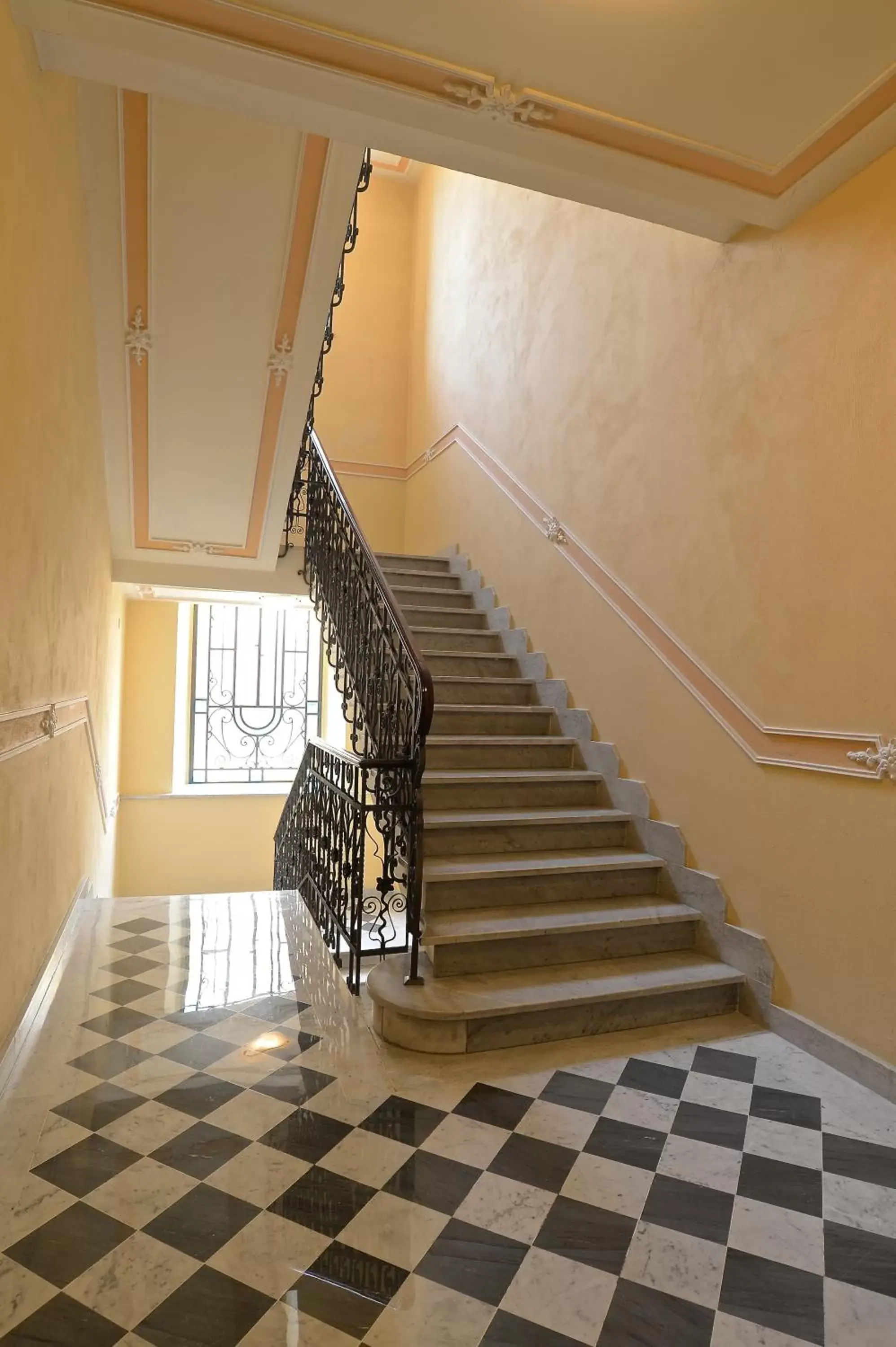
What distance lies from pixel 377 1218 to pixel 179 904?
3.04 metres

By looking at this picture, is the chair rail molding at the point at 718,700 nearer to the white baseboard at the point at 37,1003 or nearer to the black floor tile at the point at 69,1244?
the black floor tile at the point at 69,1244

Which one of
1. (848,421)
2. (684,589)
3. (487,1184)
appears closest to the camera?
(487,1184)

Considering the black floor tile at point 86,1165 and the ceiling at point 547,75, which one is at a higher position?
the ceiling at point 547,75

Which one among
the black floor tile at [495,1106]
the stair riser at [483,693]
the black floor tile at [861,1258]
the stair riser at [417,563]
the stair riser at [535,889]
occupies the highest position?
the stair riser at [417,563]

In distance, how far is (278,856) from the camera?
6.33 metres

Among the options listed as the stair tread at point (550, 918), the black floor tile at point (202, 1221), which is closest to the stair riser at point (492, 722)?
the stair tread at point (550, 918)

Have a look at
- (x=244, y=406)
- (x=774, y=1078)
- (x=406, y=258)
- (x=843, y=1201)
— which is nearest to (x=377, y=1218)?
(x=843, y=1201)

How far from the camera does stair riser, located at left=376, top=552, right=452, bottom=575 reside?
684cm

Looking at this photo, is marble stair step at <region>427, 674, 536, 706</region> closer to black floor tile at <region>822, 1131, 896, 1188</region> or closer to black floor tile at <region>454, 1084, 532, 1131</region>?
black floor tile at <region>454, 1084, 532, 1131</region>

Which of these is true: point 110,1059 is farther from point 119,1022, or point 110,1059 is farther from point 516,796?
point 516,796

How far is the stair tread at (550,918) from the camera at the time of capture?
328cm

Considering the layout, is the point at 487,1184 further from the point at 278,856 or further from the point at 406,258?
the point at 406,258

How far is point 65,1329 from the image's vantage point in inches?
64.7

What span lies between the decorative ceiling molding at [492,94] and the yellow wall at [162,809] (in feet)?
22.3
